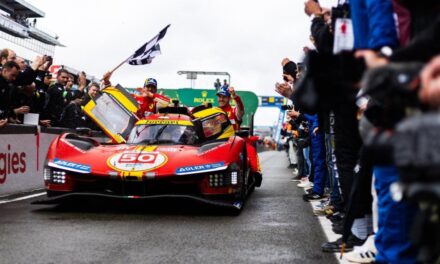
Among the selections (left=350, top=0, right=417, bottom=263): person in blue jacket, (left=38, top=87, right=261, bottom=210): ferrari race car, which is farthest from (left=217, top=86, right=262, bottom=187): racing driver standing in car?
(left=350, top=0, right=417, bottom=263): person in blue jacket

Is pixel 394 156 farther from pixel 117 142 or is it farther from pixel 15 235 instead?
pixel 117 142

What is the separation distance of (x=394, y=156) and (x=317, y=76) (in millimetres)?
373

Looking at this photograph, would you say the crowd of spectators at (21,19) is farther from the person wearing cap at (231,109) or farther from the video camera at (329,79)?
the video camera at (329,79)

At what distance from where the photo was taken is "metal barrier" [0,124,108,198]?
8.63 m

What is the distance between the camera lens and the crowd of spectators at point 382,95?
65.8 inches

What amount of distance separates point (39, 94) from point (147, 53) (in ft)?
8.98

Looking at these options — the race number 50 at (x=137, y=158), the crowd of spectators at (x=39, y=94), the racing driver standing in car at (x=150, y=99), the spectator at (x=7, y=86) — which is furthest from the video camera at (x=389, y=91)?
the racing driver standing in car at (x=150, y=99)

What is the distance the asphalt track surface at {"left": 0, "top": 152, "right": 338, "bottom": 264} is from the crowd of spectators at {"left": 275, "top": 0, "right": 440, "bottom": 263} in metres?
0.62

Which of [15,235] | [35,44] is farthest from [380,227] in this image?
[35,44]

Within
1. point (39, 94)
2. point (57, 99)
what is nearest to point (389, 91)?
point (39, 94)

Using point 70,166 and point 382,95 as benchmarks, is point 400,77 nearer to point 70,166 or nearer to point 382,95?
point 382,95

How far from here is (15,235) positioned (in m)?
4.95

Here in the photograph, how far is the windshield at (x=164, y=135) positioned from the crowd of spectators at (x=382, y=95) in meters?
3.45

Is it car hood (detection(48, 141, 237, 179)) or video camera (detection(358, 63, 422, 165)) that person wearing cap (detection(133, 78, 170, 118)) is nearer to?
car hood (detection(48, 141, 237, 179))
